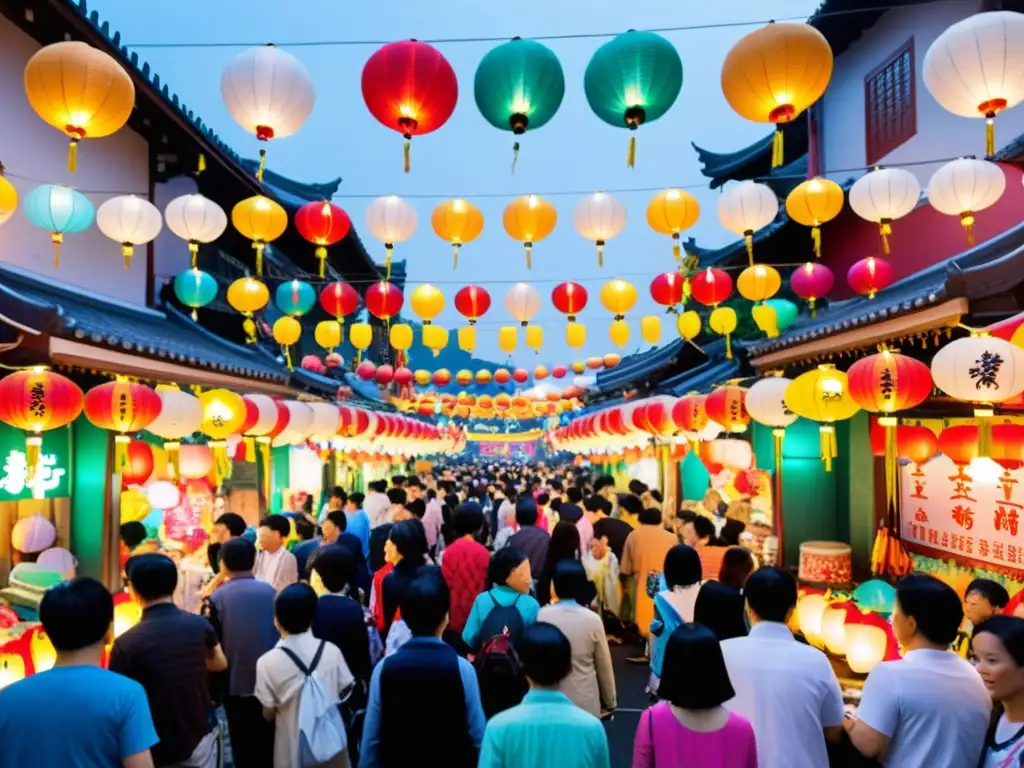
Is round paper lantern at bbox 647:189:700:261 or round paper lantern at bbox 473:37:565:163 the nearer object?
round paper lantern at bbox 473:37:565:163

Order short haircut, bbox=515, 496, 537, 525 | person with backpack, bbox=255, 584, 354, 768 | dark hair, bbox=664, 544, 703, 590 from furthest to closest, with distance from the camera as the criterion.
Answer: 1. short haircut, bbox=515, 496, 537, 525
2. dark hair, bbox=664, 544, 703, 590
3. person with backpack, bbox=255, 584, 354, 768

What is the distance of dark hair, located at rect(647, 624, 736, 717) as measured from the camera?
2.88m

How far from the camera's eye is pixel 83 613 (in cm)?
320

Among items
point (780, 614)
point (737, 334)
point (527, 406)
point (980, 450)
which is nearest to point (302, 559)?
point (780, 614)

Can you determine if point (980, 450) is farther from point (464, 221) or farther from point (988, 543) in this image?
point (464, 221)

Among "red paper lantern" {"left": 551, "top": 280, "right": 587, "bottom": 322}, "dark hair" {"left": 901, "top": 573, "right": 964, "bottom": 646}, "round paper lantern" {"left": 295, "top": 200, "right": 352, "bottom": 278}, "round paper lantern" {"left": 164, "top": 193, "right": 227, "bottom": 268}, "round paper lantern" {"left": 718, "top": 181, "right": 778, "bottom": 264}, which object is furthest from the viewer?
"red paper lantern" {"left": 551, "top": 280, "right": 587, "bottom": 322}

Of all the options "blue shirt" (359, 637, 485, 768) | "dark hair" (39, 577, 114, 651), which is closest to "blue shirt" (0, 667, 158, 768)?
"dark hair" (39, 577, 114, 651)

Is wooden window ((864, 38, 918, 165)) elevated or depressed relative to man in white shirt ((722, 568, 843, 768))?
elevated

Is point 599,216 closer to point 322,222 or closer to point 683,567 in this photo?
point 322,222

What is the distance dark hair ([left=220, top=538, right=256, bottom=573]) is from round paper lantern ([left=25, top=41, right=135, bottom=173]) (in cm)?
370

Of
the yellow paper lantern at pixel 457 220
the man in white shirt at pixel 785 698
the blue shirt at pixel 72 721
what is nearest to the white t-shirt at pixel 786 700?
the man in white shirt at pixel 785 698

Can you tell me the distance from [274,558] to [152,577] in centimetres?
315

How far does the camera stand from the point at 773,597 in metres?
3.79

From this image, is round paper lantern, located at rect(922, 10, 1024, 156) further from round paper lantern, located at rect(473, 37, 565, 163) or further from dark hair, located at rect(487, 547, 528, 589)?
dark hair, located at rect(487, 547, 528, 589)
